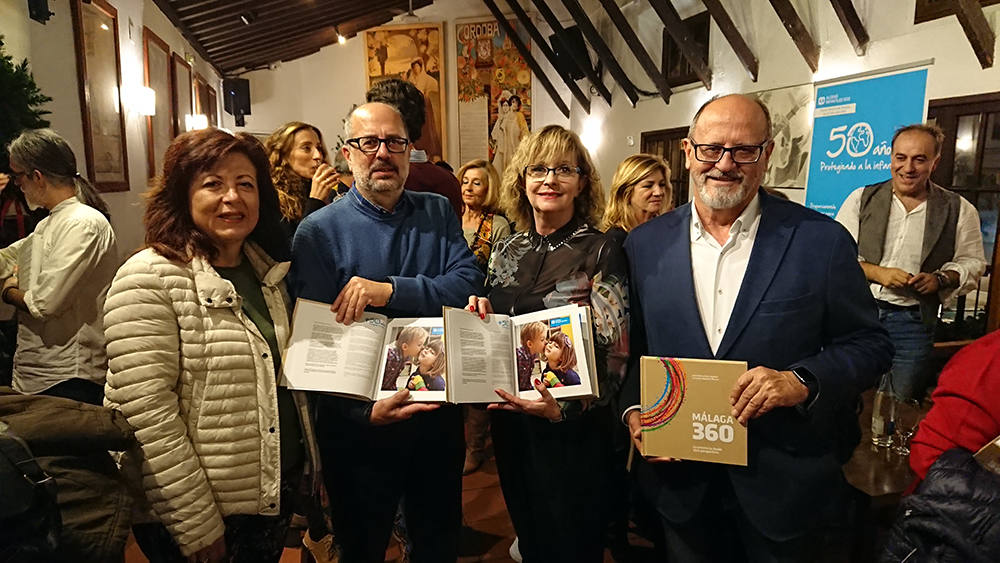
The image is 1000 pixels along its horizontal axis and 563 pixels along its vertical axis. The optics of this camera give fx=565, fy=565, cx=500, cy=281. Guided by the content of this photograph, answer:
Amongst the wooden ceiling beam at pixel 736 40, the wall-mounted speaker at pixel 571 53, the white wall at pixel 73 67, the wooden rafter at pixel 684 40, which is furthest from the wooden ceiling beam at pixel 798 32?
the white wall at pixel 73 67

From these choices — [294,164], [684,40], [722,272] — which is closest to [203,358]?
[722,272]

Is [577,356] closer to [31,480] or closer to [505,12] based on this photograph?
[31,480]

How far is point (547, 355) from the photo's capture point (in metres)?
1.50

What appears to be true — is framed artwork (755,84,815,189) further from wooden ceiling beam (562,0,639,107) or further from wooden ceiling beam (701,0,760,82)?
wooden ceiling beam (562,0,639,107)

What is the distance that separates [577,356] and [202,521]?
970mm

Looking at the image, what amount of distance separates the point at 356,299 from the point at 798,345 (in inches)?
43.5

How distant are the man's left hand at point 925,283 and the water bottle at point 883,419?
0.86m

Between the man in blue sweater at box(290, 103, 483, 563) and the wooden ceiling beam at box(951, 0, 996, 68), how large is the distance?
378 cm

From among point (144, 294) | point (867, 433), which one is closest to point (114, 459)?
point (144, 294)

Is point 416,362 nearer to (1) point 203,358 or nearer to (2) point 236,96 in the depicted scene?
(1) point 203,358

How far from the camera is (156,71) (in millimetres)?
5691

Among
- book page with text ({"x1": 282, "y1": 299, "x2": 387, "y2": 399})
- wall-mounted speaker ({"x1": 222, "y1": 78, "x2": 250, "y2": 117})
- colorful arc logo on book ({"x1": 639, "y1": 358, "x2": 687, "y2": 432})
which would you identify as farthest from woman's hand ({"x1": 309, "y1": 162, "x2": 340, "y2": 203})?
wall-mounted speaker ({"x1": 222, "y1": 78, "x2": 250, "y2": 117})

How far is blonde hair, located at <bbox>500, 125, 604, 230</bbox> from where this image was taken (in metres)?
1.75

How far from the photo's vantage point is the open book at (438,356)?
1416 mm
